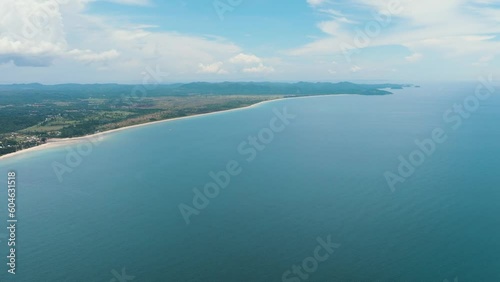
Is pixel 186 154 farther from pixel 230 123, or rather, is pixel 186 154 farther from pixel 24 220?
pixel 230 123

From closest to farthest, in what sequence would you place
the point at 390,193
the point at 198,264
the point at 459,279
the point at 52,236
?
the point at 459,279
the point at 198,264
the point at 52,236
the point at 390,193

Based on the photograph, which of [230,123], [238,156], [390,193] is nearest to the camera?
[390,193]

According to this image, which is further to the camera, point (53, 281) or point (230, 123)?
point (230, 123)

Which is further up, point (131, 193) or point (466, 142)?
point (466, 142)

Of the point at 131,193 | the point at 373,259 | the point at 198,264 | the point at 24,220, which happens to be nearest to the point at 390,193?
the point at 373,259

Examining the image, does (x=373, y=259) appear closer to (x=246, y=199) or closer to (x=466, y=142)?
(x=246, y=199)

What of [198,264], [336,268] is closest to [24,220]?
[198,264]

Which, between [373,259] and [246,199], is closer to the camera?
[373,259]
